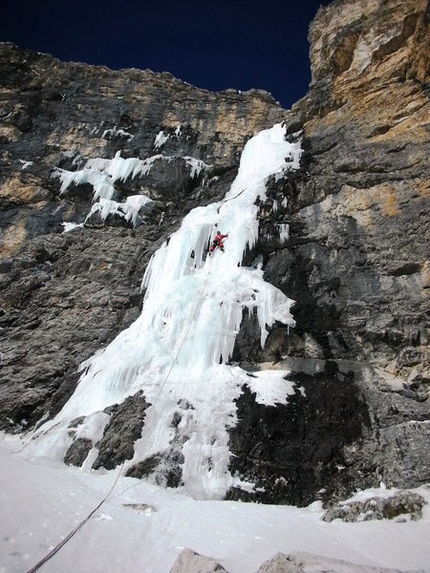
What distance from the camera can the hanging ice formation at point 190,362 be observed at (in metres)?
6.63

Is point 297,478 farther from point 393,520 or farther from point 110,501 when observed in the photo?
point 110,501

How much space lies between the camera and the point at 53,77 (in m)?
20.3

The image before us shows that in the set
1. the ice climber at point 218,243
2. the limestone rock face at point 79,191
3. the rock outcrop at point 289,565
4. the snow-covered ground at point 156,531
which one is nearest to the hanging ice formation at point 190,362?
the ice climber at point 218,243

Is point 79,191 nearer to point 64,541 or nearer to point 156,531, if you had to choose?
point 156,531

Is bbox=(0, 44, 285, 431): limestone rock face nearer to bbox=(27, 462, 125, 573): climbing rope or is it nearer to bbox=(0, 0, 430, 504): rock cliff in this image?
bbox=(0, 0, 430, 504): rock cliff

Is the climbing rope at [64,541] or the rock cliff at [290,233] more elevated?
the rock cliff at [290,233]

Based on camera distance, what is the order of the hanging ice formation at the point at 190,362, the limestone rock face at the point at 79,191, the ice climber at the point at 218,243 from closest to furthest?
the hanging ice formation at the point at 190,362 < the limestone rock face at the point at 79,191 < the ice climber at the point at 218,243

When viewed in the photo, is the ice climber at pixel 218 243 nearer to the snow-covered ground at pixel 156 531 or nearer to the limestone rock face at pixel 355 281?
the limestone rock face at pixel 355 281

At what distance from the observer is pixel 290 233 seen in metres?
10.8

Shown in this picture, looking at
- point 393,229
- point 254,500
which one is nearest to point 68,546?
point 254,500

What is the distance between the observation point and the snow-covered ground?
2.70 meters

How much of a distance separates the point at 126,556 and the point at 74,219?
14.6 metres

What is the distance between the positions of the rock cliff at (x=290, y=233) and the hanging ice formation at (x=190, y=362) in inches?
14.0

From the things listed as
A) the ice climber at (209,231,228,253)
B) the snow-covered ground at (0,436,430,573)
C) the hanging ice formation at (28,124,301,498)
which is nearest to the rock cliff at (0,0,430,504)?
the hanging ice formation at (28,124,301,498)
